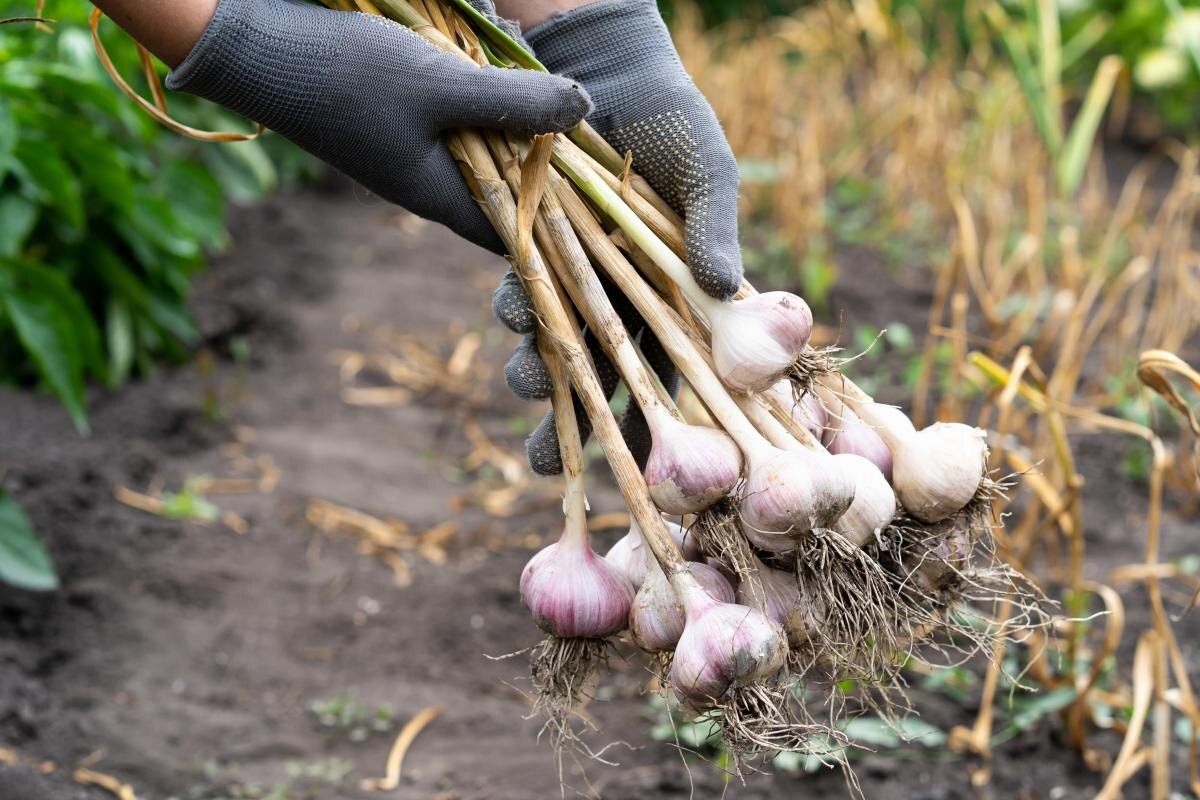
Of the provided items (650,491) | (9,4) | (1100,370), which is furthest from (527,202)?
(1100,370)

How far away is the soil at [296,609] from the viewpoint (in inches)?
78.5

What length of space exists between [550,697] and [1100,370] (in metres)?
2.77

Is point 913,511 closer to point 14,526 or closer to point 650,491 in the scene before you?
point 650,491

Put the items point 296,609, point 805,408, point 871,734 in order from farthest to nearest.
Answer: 1. point 296,609
2. point 871,734
3. point 805,408

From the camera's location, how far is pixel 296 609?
2.55 metres

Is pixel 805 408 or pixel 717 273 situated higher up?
pixel 717 273

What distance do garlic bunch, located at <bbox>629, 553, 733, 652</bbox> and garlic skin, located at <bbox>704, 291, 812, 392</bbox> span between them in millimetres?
222

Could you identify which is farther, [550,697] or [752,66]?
[752,66]

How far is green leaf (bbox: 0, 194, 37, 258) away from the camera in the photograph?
103 inches

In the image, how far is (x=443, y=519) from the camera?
2994mm

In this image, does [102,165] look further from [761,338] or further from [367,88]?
[761,338]

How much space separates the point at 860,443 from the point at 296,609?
163 centimetres

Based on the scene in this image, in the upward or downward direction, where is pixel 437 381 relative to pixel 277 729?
downward

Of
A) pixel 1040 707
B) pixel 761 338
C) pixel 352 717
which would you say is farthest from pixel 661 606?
pixel 352 717
